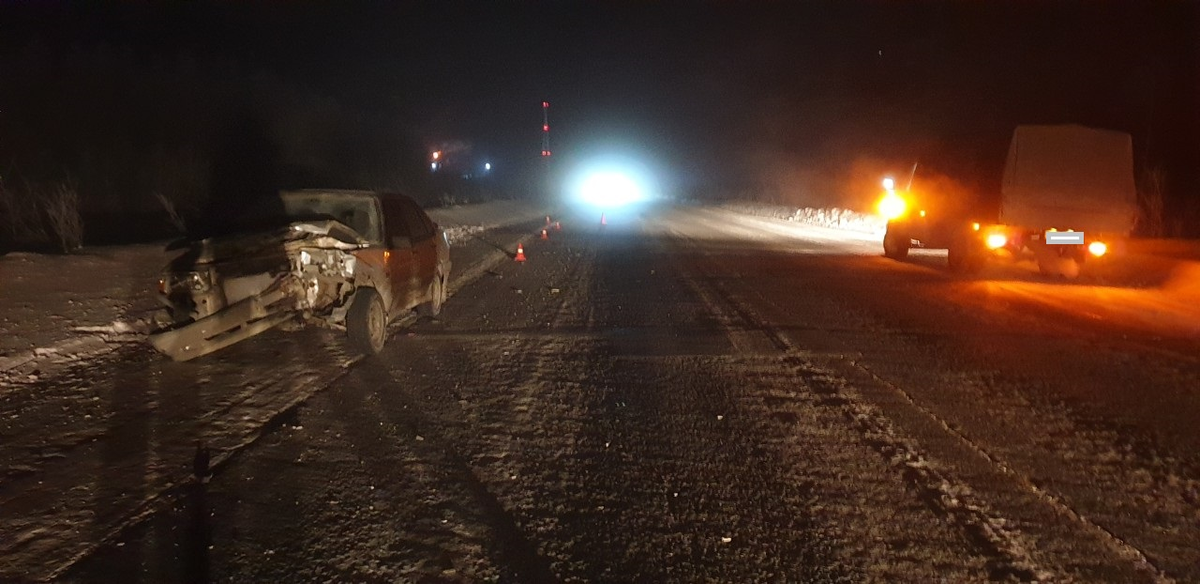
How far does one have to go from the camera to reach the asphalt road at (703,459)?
451cm

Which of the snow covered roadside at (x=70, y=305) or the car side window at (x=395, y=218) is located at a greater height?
the car side window at (x=395, y=218)

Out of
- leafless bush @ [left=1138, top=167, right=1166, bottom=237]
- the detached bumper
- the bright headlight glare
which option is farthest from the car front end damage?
the bright headlight glare

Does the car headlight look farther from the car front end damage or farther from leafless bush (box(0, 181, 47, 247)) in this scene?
leafless bush (box(0, 181, 47, 247))

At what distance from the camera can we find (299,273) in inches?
360

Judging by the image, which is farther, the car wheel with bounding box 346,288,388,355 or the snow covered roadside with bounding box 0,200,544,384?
the car wheel with bounding box 346,288,388,355

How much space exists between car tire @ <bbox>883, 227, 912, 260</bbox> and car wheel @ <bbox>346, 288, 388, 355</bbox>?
14315 mm

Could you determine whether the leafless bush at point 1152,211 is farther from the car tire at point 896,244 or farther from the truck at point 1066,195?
the truck at point 1066,195

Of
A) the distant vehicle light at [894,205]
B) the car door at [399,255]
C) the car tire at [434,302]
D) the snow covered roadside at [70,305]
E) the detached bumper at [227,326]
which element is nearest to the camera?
the detached bumper at [227,326]

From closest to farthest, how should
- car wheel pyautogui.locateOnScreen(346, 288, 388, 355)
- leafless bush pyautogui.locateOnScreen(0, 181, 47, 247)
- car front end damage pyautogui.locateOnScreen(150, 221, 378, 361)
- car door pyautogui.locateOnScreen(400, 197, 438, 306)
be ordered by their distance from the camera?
1. car front end damage pyautogui.locateOnScreen(150, 221, 378, 361)
2. car wheel pyautogui.locateOnScreen(346, 288, 388, 355)
3. car door pyautogui.locateOnScreen(400, 197, 438, 306)
4. leafless bush pyautogui.locateOnScreen(0, 181, 47, 247)

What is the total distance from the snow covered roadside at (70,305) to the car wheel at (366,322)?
8.82 ft

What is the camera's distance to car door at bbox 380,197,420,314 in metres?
10.0

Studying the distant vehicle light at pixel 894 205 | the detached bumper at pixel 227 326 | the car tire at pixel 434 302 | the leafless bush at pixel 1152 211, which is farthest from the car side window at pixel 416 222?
the leafless bush at pixel 1152 211

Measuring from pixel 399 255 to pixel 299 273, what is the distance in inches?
52.4

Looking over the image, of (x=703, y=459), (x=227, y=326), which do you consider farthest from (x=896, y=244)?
(x=227, y=326)
